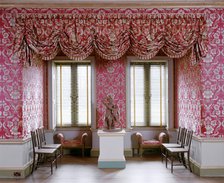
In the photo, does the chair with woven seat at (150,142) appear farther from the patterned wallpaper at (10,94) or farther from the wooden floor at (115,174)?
the patterned wallpaper at (10,94)

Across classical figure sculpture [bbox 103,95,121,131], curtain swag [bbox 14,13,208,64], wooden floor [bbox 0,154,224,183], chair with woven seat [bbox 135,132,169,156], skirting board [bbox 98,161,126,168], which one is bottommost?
wooden floor [bbox 0,154,224,183]

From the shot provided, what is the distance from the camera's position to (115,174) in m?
6.89

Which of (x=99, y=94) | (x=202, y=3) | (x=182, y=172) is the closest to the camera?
(x=202, y=3)

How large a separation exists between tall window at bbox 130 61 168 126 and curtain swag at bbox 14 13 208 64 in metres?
3.42

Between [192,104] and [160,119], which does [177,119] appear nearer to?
[160,119]

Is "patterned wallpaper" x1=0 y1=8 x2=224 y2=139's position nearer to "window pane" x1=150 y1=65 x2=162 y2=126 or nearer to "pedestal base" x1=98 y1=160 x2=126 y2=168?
"pedestal base" x1=98 y1=160 x2=126 y2=168

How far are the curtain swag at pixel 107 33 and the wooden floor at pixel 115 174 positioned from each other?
244cm

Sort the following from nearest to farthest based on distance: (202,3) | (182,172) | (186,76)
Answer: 1. (202,3)
2. (182,172)
3. (186,76)

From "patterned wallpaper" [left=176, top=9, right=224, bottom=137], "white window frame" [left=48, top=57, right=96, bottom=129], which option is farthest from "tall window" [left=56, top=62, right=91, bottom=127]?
"patterned wallpaper" [left=176, top=9, right=224, bottom=137]

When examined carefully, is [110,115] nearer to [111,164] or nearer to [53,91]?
[111,164]

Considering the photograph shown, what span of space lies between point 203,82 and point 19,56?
367 cm

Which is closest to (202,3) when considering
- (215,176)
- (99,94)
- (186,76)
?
(186,76)

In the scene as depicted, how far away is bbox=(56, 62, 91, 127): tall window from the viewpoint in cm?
962

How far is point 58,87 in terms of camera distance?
9648 mm
